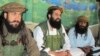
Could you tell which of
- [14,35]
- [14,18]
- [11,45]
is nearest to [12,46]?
[11,45]

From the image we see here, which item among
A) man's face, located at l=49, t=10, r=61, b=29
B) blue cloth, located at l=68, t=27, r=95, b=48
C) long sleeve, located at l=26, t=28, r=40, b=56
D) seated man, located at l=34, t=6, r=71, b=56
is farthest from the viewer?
blue cloth, located at l=68, t=27, r=95, b=48

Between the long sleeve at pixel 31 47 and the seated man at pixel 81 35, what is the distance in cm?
86

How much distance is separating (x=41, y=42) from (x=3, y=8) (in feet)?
2.10

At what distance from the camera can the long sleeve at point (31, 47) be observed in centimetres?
321

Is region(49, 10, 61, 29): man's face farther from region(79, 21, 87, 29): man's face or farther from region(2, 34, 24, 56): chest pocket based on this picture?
region(2, 34, 24, 56): chest pocket

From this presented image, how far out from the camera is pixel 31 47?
10.6 ft

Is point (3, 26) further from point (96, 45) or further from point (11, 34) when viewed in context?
point (96, 45)

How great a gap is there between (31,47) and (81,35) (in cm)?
109

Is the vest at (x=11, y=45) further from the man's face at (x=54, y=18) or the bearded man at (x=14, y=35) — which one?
the man's face at (x=54, y=18)

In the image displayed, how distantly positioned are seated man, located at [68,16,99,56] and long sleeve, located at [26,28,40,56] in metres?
0.86

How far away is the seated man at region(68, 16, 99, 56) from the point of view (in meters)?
4.04

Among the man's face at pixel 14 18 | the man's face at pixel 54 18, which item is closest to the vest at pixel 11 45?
the man's face at pixel 14 18

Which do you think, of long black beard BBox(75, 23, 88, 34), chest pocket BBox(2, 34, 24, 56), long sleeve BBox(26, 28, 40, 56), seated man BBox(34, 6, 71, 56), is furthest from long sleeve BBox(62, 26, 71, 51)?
chest pocket BBox(2, 34, 24, 56)

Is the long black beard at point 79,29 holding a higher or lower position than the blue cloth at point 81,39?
higher
